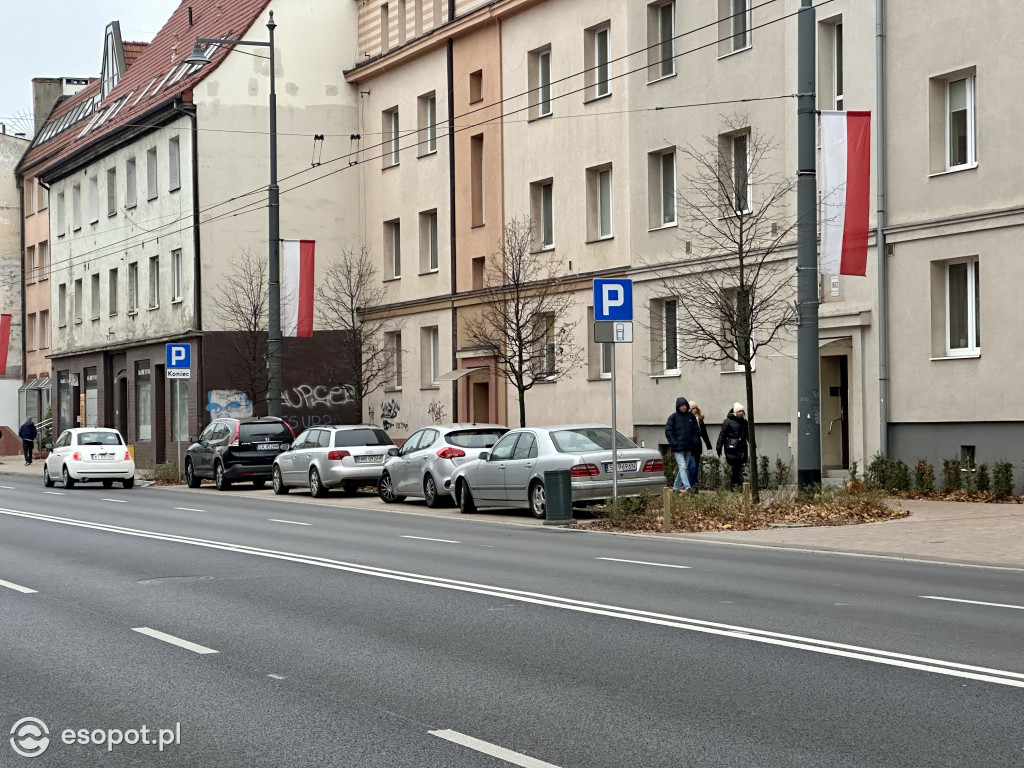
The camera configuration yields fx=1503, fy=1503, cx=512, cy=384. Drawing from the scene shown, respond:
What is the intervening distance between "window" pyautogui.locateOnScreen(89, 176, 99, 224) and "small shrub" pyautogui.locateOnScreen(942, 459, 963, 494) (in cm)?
3803

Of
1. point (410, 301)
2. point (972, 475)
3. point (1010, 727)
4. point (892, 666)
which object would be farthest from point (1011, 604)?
point (410, 301)

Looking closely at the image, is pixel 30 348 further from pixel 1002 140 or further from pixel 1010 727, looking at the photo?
pixel 1010 727

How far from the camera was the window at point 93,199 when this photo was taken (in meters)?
54.5

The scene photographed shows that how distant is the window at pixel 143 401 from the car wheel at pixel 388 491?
23.1 meters

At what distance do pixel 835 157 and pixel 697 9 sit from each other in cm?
1008

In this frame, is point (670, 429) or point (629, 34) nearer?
point (670, 429)

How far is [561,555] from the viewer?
1611 cm

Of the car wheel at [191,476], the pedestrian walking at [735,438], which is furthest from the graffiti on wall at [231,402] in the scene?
the pedestrian walking at [735,438]

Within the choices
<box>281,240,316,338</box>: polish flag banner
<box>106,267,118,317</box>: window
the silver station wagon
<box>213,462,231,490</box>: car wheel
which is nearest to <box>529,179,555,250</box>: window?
<box>281,240,316,338</box>: polish flag banner

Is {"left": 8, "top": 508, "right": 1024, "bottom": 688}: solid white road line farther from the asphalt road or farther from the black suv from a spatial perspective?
the black suv

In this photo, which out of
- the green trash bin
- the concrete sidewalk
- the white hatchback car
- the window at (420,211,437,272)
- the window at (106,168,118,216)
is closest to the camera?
the concrete sidewalk

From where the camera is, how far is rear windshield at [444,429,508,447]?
25562mm

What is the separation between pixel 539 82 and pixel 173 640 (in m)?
27.9

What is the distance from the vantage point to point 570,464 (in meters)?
21.7
